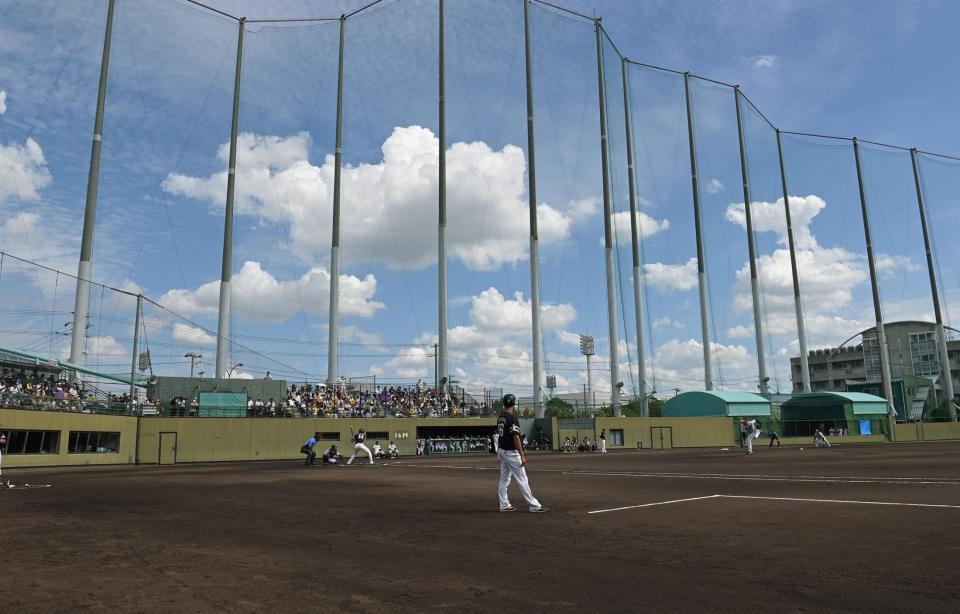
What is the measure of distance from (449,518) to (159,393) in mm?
40113

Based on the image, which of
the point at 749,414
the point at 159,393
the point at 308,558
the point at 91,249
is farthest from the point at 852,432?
the point at 308,558

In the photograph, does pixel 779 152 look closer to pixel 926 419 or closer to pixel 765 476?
pixel 926 419

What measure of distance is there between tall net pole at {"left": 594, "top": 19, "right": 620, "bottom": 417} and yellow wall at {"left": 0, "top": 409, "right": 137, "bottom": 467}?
35.5 metres

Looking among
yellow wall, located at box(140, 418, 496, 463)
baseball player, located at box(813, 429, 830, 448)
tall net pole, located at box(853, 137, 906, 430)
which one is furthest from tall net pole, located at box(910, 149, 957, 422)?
yellow wall, located at box(140, 418, 496, 463)

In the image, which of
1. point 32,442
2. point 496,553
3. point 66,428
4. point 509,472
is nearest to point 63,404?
point 66,428

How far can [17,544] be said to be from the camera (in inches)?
322

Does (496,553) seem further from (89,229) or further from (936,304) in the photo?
(936,304)

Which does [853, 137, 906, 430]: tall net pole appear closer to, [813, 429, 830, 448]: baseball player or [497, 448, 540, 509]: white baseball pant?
[813, 429, 830, 448]: baseball player

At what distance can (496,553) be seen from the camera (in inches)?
287

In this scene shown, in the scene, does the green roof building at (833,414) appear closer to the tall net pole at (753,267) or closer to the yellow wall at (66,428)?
the tall net pole at (753,267)

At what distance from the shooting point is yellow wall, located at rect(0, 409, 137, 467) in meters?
31.4

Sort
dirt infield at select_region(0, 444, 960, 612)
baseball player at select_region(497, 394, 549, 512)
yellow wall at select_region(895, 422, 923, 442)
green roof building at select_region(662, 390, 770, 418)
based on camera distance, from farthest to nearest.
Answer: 1. yellow wall at select_region(895, 422, 923, 442)
2. green roof building at select_region(662, 390, 770, 418)
3. baseball player at select_region(497, 394, 549, 512)
4. dirt infield at select_region(0, 444, 960, 612)

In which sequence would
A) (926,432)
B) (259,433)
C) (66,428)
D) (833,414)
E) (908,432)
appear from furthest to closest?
(833,414)
(926,432)
(908,432)
(259,433)
(66,428)

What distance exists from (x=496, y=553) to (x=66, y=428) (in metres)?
34.9
